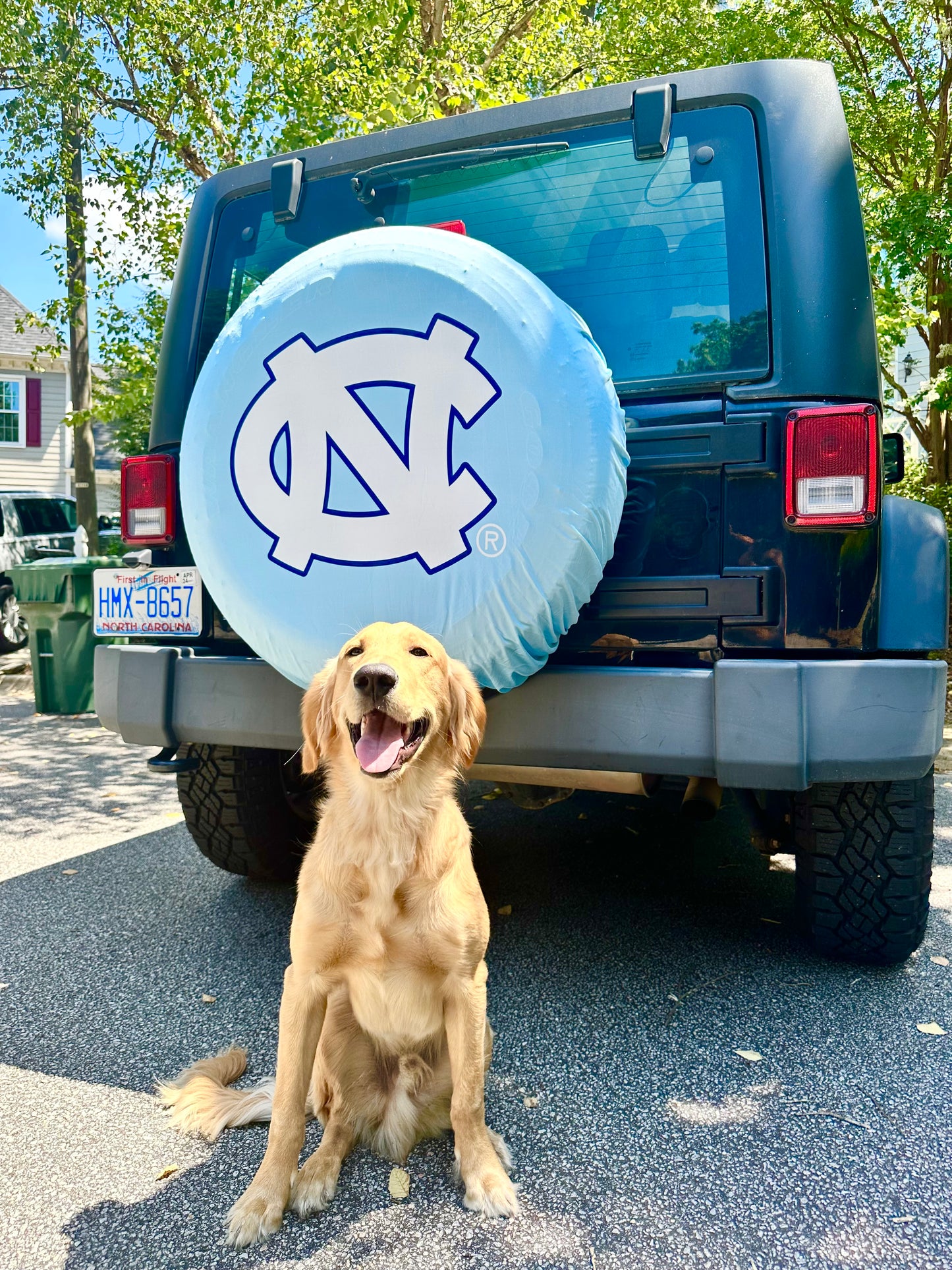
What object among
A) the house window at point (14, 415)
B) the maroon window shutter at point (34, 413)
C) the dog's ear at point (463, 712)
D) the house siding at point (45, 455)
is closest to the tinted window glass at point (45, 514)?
the house siding at point (45, 455)

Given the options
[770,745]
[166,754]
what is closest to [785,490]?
[770,745]

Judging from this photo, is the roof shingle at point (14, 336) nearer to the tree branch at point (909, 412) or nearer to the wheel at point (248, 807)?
the tree branch at point (909, 412)

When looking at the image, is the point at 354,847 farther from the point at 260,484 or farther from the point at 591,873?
the point at 591,873

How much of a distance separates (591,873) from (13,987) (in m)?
2.13

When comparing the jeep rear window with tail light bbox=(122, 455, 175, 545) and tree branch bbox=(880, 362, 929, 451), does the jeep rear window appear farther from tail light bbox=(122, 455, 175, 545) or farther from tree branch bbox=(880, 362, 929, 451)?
tree branch bbox=(880, 362, 929, 451)

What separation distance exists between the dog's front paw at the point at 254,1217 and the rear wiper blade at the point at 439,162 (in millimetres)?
2612

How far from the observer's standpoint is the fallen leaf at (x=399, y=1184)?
1.85 meters

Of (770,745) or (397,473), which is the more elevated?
(397,473)

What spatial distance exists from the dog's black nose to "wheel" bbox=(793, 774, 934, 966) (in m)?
1.39

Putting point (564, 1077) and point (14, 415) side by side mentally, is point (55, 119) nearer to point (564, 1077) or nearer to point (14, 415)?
point (564, 1077)

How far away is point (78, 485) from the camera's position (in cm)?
1087

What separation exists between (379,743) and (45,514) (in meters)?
12.6

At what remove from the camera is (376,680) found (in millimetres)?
1853

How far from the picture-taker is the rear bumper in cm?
217
